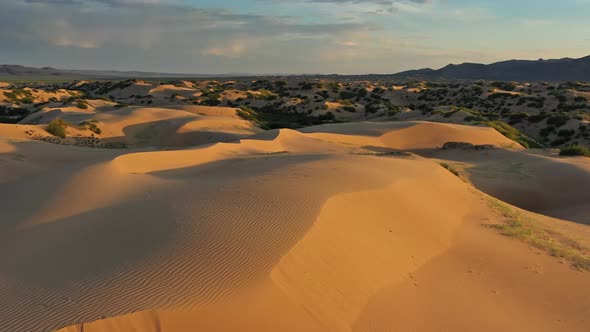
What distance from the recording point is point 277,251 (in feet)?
20.0

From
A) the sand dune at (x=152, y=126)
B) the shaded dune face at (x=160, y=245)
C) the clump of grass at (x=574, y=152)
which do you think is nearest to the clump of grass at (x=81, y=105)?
the sand dune at (x=152, y=126)

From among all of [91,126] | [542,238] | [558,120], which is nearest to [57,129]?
[91,126]

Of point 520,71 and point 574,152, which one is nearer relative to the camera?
point 574,152

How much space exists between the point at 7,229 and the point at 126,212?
6.91 ft

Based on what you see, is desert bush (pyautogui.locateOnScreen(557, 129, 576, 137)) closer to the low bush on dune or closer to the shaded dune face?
the low bush on dune

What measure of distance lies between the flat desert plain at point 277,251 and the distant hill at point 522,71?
5931 inches

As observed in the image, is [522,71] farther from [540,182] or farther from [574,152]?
A: [540,182]

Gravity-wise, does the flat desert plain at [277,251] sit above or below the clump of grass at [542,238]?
above

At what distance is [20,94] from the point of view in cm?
4225

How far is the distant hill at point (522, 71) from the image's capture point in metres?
140

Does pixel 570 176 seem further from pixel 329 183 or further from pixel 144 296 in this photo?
pixel 144 296

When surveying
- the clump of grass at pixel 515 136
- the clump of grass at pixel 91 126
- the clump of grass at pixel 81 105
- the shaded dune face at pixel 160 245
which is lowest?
the clump of grass at pixel 515 136

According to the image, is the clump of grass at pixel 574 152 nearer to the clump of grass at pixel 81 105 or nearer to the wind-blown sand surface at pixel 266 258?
the wind-blown sand surface at pixel 266 258

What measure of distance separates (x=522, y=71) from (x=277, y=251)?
583 ft
